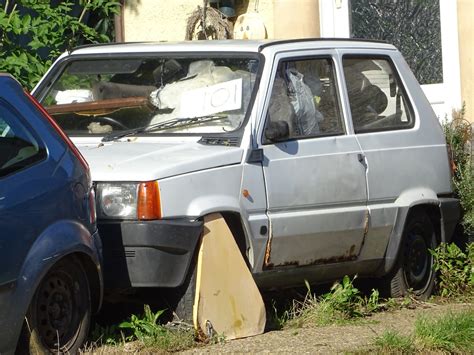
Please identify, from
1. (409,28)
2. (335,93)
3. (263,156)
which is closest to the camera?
(263,156)

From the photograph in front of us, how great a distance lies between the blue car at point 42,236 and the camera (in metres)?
5.50

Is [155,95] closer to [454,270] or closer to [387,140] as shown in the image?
[387,140]

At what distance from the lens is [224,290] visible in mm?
6688

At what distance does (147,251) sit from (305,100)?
1815 mm

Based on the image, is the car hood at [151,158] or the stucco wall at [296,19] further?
the stucco wall at [296,19]

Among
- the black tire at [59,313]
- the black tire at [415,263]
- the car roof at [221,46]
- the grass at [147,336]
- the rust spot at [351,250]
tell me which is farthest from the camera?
the black tire at [415,263]

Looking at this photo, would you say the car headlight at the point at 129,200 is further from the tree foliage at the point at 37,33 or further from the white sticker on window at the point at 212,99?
the tree foliage at the point at 37,33

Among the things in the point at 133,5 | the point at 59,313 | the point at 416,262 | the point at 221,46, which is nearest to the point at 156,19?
the point at 133,5

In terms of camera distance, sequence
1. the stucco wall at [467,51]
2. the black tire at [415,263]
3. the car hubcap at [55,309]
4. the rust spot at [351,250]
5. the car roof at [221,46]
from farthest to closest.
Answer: the stucco wall at [467,51] < the black tire at [415,263] < the rust spot at [351,250] < the car roof at [221,46] < the car hubcap at [55,309]

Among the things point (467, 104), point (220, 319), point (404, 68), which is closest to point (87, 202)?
point (220, 319)

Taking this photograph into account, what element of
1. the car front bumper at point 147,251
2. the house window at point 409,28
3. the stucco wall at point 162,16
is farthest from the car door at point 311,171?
the stucco wall at point 162,16

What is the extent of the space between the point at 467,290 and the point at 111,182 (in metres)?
3.27

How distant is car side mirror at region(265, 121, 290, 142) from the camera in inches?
281

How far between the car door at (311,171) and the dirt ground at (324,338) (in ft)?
1.51
